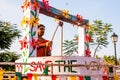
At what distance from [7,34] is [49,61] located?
20575mm

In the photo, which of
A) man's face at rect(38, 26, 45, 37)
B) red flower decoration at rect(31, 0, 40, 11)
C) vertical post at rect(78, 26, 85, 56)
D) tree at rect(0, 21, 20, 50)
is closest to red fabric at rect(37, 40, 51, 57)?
man's face at rect(38, 26, 45, 37)

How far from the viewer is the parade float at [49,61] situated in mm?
8711

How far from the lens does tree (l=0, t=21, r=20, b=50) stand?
2912 cm

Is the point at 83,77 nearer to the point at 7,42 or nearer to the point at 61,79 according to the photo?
the point at 61,79

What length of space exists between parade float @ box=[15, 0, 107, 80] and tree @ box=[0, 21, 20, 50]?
15.9 m

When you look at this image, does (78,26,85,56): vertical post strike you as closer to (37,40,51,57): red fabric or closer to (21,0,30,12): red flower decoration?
(37,40,51,57): red fabric

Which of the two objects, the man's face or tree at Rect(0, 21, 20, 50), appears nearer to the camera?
the man's face

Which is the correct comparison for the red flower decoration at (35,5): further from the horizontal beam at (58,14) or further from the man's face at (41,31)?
the man's face at (41,31)

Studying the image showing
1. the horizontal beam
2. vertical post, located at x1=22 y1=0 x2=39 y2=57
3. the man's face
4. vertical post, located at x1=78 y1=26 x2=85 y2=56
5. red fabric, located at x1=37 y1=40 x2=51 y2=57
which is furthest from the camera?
vertical post, located at x1=78 y1=26 x2=85 y2=56

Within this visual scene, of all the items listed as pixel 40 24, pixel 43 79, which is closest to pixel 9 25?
pixel 40 24

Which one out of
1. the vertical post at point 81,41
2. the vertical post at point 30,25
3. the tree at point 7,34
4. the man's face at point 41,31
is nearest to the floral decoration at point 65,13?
the vertical post at point 81,41

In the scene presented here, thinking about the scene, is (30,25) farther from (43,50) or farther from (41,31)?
(43,50)

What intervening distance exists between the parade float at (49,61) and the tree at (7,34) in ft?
52.3

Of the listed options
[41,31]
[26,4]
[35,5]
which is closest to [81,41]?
[41,31]
